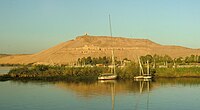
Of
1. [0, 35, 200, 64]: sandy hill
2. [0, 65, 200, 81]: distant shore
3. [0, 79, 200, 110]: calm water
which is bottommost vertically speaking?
[0, 79, 200, 110]: calm water

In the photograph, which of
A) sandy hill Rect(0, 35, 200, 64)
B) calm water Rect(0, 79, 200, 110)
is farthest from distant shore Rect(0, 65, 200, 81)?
sandy hill Rect(0, 35, 200, 64)

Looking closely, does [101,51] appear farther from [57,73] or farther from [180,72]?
[180,72]

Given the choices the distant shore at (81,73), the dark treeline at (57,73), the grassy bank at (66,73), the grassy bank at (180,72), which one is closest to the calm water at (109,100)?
the grassy bank at (66,73)

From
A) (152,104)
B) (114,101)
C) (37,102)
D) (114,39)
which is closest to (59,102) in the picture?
(37,102)

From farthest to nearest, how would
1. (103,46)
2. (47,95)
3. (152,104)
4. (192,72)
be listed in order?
(103,46) → (192,72) → (47,95) → (152,104)

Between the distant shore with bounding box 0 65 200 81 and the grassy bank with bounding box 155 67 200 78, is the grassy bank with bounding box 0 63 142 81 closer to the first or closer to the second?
the distant shore with bounding box 0 65 200 81

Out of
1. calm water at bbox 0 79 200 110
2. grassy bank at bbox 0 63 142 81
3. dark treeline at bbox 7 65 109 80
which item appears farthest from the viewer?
dark treeline at bbox 7 65 109 80

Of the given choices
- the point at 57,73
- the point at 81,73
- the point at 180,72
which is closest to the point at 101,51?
the point at 81,73

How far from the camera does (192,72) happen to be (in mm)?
54969

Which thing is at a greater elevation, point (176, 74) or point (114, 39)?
point (114, 39)

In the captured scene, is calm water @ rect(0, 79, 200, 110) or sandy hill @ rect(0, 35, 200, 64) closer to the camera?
calm water @ rect(0, 79, 200, 110)

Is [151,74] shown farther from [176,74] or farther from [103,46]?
[103,46]

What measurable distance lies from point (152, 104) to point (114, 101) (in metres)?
3.22

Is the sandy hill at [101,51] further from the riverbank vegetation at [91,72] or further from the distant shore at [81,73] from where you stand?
the riverbank vegetation at [91,72]
